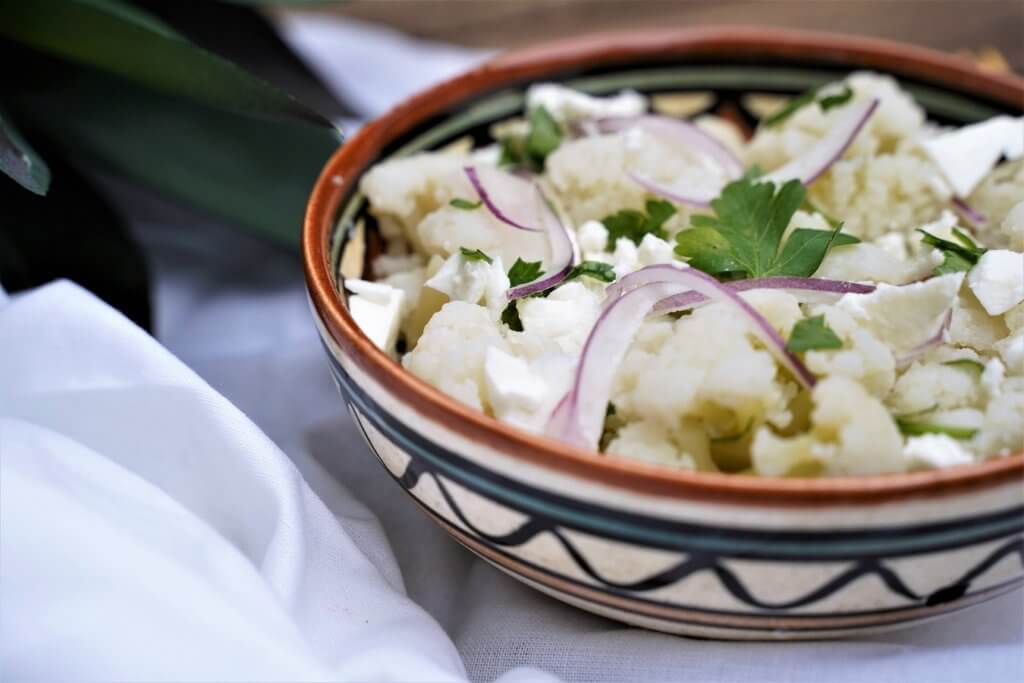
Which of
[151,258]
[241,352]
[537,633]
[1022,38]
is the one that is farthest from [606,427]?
[1022,38]

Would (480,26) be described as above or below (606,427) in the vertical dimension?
below

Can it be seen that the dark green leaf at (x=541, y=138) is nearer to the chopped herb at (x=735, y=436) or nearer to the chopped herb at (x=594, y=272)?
the chopped herb at (x=594, y=272)

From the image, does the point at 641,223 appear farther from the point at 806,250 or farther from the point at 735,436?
the point at 735,436

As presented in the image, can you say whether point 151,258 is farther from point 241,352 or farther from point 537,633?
point 537,633

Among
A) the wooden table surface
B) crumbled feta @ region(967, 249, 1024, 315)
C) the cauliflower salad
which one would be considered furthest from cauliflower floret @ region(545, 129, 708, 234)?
the wooden table surface

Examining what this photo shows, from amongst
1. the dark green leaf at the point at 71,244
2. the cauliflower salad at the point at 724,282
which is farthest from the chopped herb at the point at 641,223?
the dark green leaf at the point at 71,244
